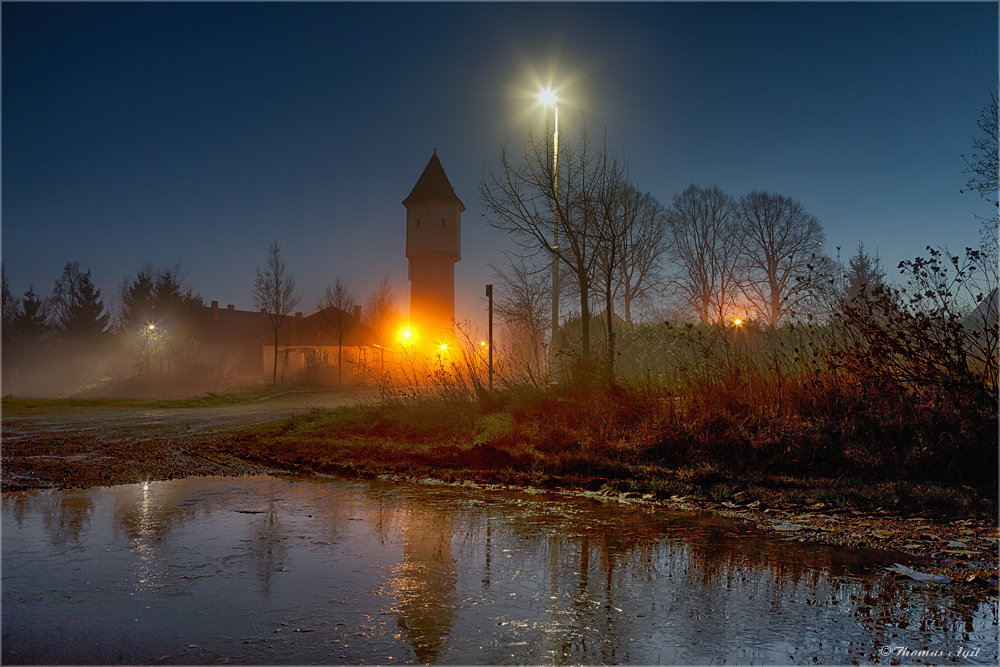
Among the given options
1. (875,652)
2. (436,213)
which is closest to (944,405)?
(875,652)

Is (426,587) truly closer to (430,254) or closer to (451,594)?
(451,594)

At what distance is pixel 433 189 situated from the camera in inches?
1967

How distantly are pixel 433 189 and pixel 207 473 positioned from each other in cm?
4244

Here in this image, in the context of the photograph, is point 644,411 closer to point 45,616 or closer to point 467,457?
point 467,457

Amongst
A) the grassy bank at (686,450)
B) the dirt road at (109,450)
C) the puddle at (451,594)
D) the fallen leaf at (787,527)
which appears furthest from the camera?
the dirt road at (109,450)

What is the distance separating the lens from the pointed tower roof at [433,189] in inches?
1949

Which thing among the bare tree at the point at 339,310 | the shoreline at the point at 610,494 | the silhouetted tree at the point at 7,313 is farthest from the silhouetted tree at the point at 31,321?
the shoreline at the point at 610,494

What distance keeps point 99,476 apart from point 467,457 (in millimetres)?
4809

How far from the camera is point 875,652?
3295mm

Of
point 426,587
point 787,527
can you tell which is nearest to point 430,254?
point 787,527

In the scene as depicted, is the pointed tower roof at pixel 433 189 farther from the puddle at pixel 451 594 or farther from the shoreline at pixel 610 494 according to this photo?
the puddle at pixel 451 594

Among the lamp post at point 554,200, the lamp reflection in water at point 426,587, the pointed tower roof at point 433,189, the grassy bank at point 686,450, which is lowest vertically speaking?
the lamp reflection in water at point 426,587

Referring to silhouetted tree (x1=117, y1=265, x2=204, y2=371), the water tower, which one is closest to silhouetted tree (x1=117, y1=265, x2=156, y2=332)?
silhouetted tree (x1=117, y1=265, x2=204, y2=371)

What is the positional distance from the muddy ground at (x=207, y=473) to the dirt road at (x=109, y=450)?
13 millimetres
